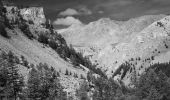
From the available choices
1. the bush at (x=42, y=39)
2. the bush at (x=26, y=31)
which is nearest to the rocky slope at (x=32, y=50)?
the bush at (x=26, y=31)

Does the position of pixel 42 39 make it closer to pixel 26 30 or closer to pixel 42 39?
pixel 42 39

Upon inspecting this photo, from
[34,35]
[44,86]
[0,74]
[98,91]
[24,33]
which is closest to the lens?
[0,74]

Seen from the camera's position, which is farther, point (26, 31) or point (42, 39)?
point (42, 39)

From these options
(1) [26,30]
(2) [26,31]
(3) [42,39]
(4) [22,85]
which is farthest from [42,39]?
(4) [22,85]

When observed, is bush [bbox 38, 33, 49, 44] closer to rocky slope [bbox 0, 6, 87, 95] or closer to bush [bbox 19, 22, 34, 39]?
rocky slope [bbox 0, 6, 87, 95]

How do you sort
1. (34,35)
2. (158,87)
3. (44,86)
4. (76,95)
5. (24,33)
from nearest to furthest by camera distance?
(44,86), (158,87), (76,95), (24,33), (34,35)

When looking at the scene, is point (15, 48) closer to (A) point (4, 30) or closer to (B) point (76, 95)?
(A) point (4, 30)

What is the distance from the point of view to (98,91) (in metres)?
101

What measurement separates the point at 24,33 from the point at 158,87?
99631 millimetres

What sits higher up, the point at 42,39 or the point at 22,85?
the point at 42,39

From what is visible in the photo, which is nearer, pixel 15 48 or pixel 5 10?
pixel 15 48

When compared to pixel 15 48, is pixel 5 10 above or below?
above

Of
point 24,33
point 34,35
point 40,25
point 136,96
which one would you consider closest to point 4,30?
point 24,33

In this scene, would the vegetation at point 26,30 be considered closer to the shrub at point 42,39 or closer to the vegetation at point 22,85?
the shrub at point 42,39
